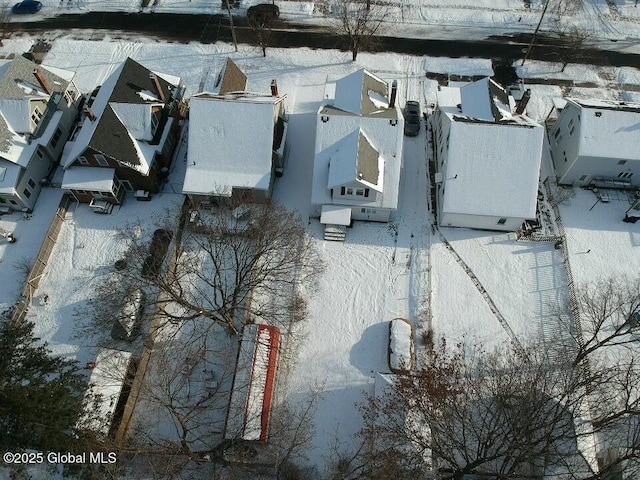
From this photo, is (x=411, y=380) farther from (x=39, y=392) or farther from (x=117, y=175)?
(x=117, y=175)

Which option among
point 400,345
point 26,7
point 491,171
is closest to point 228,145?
point 400,345

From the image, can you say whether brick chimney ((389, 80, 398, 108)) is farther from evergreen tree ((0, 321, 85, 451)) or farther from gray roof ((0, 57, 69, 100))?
evergreen tree ((0, 321, 85, 451))

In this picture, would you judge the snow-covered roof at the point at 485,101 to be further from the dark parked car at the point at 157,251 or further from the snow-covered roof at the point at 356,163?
the dark parked car at the point at 157,251

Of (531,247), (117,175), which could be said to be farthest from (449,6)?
(117,175)

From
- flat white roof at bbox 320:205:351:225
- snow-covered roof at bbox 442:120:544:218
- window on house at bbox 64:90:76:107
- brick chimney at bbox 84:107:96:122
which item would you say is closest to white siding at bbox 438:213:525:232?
snow-covered roof at bbox 442:120:544:218

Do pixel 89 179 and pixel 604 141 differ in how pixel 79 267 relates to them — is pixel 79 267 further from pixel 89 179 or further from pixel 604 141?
pixel 604 141

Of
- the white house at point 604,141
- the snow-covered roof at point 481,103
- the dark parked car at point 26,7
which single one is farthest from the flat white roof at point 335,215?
the dark parked car at point 26,7
